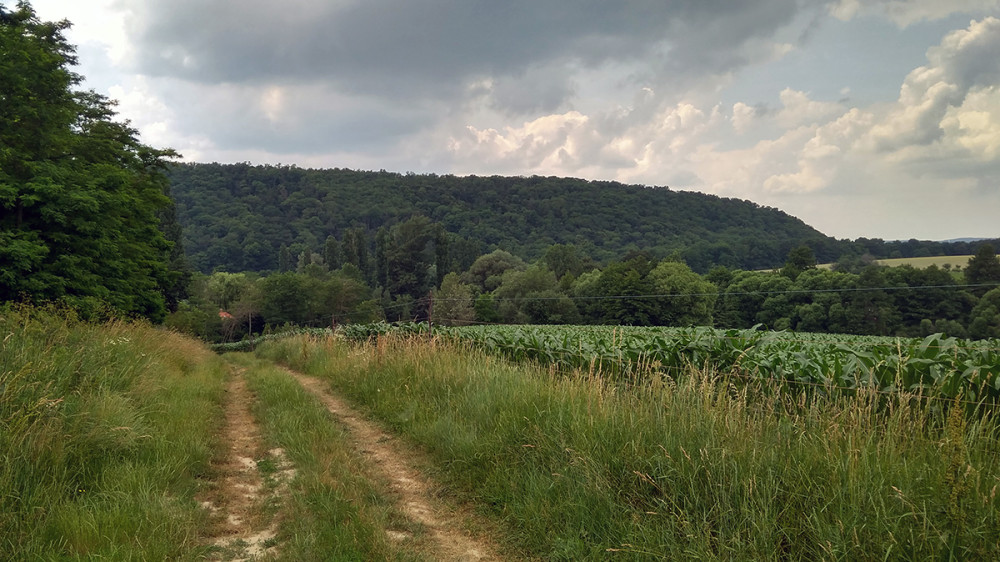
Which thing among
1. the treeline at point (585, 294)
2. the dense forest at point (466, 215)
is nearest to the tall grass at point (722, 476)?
the treeline at point (585, 294)

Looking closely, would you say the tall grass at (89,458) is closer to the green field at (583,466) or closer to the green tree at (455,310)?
the green field at (583,466)

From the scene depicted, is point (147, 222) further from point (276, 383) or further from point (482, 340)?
point (482, 340)

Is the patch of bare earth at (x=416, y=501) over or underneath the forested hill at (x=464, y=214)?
underneath

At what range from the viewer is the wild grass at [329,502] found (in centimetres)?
347

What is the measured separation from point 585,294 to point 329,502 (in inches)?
2549

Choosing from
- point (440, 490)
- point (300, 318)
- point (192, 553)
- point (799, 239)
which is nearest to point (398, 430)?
point (440, 490)

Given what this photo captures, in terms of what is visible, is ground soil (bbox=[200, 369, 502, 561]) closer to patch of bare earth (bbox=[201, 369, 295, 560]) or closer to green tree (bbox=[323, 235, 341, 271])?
patch of bare earth (bbox=[201, 369, 295, 560])

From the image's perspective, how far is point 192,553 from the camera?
339 cm

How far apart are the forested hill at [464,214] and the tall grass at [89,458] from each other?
99619 mm

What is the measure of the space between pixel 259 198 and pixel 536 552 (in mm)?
138717

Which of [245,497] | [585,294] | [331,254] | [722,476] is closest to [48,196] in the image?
[245,497]

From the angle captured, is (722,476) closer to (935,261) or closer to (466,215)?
(935,261)

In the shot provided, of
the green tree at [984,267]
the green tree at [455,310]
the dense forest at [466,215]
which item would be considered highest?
the dense forest at [466,215]

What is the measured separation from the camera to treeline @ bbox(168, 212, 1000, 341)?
1804 inches
